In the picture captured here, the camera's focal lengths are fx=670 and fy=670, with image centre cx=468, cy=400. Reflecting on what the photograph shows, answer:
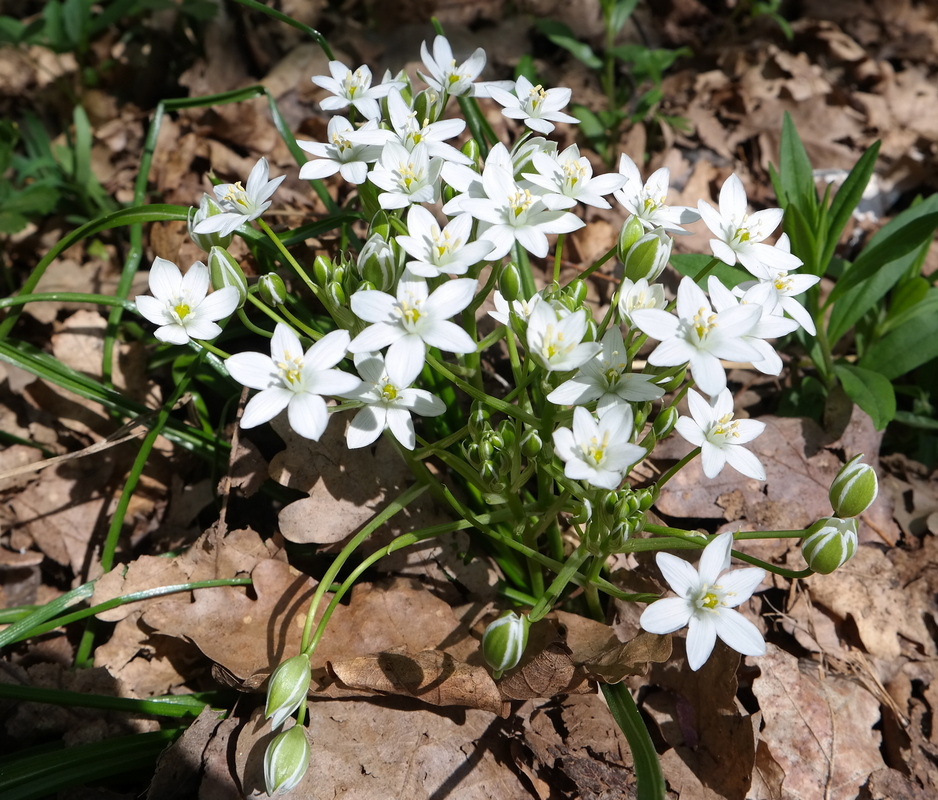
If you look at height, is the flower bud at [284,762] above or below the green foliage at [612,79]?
below

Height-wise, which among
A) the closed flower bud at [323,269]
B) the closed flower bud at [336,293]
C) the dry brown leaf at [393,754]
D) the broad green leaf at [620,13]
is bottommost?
the dry brown leaf at [393,754]

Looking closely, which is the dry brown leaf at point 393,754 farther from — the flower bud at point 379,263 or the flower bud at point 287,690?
the flower bud at point 379,263

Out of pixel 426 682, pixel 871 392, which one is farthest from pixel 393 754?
pixel 871 392

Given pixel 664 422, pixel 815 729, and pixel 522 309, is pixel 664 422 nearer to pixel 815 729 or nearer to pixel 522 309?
pixel 522 309

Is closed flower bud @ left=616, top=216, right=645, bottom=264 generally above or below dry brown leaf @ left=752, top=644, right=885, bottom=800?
above

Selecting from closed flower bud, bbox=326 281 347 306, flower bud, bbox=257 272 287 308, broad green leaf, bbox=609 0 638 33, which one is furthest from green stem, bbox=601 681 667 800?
broad green leaf, bbox=609 0 638 33

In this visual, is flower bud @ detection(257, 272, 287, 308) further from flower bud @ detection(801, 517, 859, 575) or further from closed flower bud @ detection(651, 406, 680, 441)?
flower bud @ detection(801, 517, 859, 575)

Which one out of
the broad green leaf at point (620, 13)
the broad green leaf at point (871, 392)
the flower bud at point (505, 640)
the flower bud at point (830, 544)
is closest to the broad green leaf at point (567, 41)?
the broad green leaf at point (620, 13)
